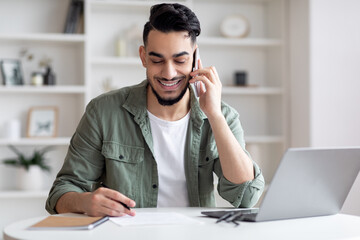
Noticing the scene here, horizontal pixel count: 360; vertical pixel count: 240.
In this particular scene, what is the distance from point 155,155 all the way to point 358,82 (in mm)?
2323

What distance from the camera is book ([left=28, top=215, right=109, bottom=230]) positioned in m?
1.35

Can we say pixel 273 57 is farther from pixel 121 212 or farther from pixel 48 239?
pixel 48 239

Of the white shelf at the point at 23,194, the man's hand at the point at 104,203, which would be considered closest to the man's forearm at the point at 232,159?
the man's hand at the point at 104,203

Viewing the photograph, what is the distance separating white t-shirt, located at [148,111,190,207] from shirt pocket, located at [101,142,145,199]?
0.08 meters

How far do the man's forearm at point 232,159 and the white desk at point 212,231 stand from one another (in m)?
0.33

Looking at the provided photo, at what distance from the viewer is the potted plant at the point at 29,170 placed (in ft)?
12.5

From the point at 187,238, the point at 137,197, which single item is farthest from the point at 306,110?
the point at 187,238

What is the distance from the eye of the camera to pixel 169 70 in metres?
1.92

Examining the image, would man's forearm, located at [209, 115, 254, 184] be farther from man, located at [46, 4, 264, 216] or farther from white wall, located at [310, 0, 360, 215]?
white wall, located at [310, 0, 360, 215]

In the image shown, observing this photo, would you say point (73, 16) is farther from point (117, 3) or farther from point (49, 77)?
point (49, 77)

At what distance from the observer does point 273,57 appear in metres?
4.29

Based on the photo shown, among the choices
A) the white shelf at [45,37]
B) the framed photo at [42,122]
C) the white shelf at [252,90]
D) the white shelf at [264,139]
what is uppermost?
the white shelf at [45,37]

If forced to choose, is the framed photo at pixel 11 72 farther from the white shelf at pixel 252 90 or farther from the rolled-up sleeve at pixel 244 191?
the rolled-up sleeve at pixel 244 191

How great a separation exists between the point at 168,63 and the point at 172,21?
0.15 metres
